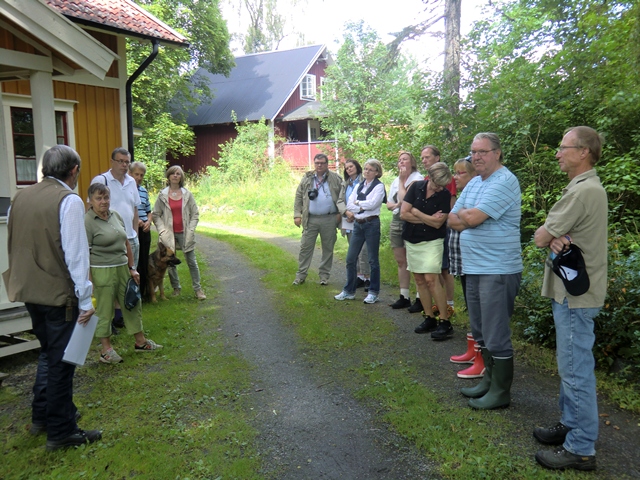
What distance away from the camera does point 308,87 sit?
32594 millimetres

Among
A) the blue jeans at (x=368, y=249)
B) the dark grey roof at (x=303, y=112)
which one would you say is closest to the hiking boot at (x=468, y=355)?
the blue jeans at (x=368, y=249)

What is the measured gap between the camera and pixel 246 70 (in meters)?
34.3

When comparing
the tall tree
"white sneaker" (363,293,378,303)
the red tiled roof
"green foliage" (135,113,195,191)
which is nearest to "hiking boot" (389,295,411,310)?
"white sneaker" (363,293,378,303)

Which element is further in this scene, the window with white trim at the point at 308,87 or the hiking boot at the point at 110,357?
the window with white trim at the point at 308,87

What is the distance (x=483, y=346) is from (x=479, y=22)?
11636mm

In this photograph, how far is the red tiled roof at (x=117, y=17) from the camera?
780cm

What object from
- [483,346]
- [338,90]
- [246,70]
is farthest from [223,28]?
[483,346]

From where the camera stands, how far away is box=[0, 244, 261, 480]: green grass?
3.59 m

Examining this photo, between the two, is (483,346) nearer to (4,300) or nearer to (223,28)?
(4,300)

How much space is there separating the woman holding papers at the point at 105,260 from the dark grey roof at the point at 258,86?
24.3 metres

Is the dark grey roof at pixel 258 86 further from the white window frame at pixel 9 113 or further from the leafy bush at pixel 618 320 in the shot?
the leafy bush at pixel 618 320

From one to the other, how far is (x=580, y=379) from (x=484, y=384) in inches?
45.0

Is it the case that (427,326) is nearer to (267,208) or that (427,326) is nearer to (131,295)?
(131,295)

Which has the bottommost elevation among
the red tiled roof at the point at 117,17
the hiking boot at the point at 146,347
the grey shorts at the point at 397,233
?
the hiking boot at the point at 146,347
